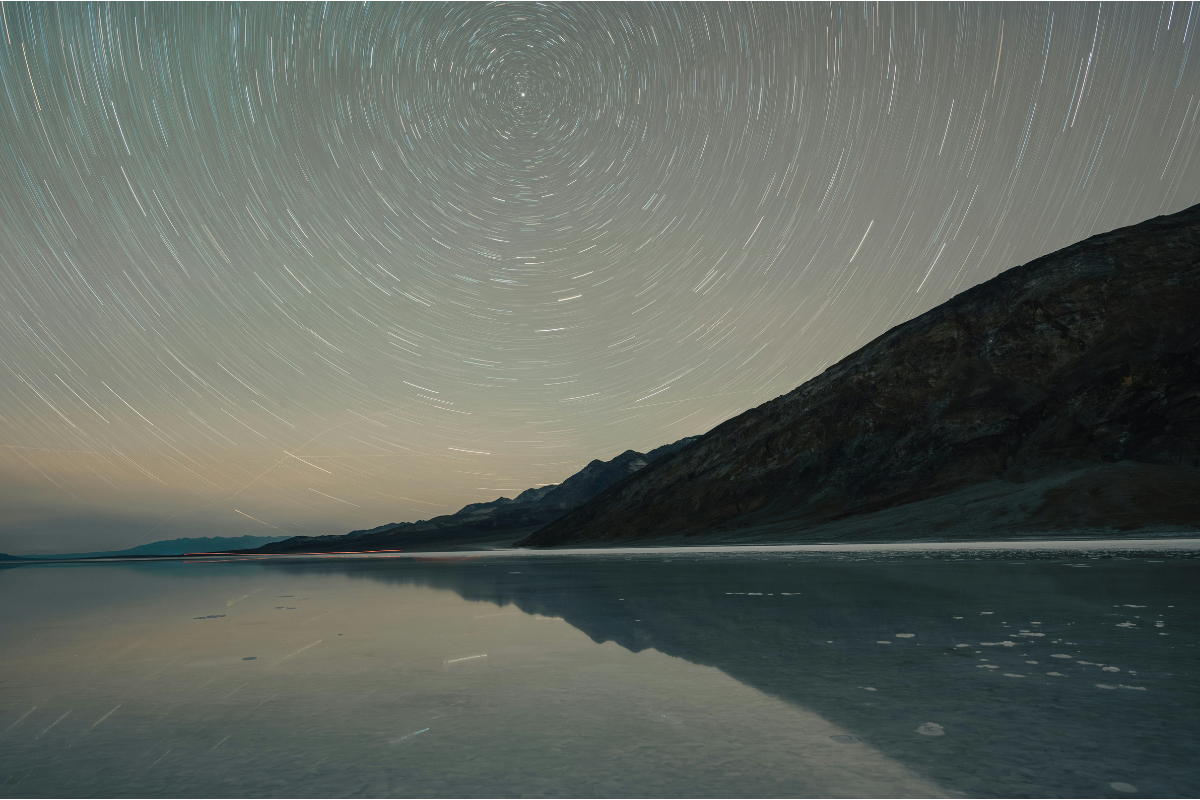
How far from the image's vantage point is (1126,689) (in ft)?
26.3

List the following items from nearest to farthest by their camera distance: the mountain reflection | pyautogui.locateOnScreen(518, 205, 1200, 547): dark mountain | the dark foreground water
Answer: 1. the dark foreground water
2. the mountain reflection
3. pyautogui.locateOnScreen(518, 205, 1200, 547): dark mountain

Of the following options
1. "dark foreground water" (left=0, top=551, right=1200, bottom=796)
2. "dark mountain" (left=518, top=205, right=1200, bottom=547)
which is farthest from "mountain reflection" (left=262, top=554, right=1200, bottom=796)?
"dark mountain" (left=518, top=205, right=1200, bottom=547)

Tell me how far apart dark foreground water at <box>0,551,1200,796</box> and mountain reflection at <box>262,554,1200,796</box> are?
0.04m

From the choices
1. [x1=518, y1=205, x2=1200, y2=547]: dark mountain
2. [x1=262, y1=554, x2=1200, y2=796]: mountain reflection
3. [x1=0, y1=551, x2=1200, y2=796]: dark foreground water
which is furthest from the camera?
[x1=518, y1=205, x2=1200, y2=547]: dark mountain

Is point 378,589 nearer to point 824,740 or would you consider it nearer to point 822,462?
point 824,740

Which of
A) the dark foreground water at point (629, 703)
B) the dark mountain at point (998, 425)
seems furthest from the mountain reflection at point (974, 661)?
the dark mountain at point (998, 425)

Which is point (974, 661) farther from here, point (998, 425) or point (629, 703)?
point (998, 425)

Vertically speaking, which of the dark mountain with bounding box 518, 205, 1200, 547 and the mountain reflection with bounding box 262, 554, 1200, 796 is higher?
the dark mountain with bounding box 518, 205, 1200, 547

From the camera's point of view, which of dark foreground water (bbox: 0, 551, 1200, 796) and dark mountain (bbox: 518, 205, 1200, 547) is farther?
dark mountain (bbox: 518, 205, 1200, 547)

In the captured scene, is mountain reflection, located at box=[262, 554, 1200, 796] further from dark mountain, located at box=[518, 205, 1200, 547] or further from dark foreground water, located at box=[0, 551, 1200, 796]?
dark mountain, located at box=[518, 205, 1200, 547]

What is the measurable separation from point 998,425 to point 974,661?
10597 cm

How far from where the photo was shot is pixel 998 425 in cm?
10344

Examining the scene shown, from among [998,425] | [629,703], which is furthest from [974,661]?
[998,425]

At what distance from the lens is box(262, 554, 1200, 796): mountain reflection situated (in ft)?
19.3
